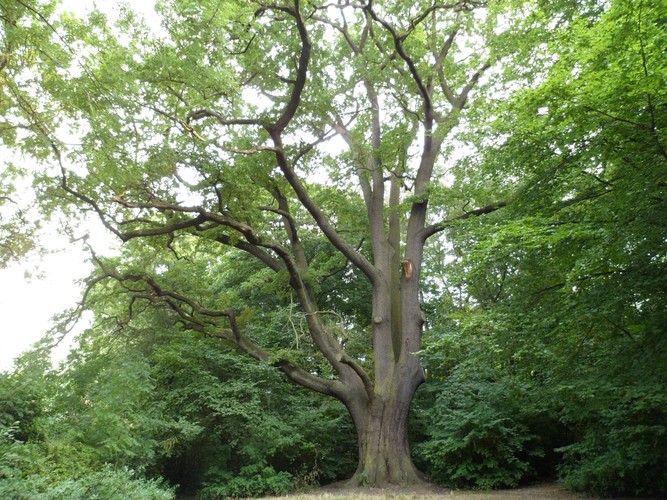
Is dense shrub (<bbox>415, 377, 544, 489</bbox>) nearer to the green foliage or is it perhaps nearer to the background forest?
the background forest

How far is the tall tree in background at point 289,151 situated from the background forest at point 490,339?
0.79ft

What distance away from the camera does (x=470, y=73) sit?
13578 mm

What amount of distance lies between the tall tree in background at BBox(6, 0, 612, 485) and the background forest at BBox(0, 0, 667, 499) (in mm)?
241

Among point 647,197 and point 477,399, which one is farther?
point 477,399

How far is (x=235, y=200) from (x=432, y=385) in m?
7.06

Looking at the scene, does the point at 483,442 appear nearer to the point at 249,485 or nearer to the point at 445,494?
→ the point at 445,494

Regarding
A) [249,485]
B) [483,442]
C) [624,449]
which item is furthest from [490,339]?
[249,485]

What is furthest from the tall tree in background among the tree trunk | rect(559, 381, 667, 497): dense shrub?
rect(559, 381, 667, 497): dense shrub

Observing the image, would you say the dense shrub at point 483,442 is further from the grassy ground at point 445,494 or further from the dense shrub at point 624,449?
the dense shrub at point 624,449

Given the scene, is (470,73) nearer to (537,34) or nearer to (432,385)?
(537,34)

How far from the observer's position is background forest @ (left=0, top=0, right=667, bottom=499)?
5930 mm

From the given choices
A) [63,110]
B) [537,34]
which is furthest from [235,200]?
[537,34]

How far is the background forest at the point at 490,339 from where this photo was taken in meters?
5.93

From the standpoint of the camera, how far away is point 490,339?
8195mm
